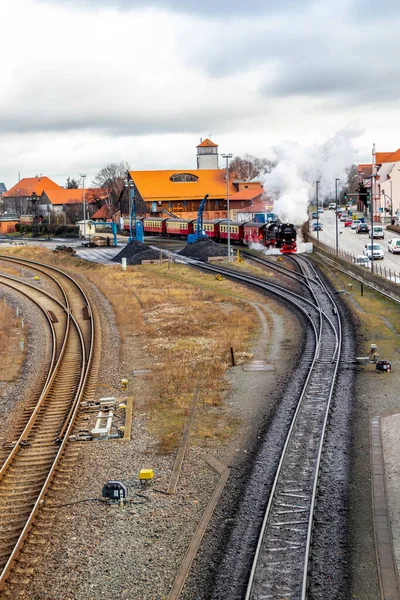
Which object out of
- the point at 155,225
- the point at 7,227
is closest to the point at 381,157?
the point at 155,225

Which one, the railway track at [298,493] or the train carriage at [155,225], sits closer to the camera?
the railway track at [298,493]

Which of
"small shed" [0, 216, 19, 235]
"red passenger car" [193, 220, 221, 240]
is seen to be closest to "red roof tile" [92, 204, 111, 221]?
"small shed" [0, 216, 19, 235]

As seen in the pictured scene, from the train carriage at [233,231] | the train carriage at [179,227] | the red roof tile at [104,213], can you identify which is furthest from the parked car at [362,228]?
the red roof tile at [104,213]

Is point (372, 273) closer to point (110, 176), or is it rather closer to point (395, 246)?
point (395, 246)

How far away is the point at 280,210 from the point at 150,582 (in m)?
58.5

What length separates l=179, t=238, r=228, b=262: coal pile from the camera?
67.1 meters

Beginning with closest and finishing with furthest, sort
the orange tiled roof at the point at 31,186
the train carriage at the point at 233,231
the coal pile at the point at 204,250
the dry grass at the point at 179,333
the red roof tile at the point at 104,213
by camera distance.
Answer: the dry grass at the point at 179,333 → the coal pile at the point at 204,250 → the train carriage at the point at 233,231 → the red roof tile at the point at 104,213 → the orange tiled roof at the point at 31,186

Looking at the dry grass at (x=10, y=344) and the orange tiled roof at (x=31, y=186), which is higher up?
the orange tiled roof at (x=31, y=186)

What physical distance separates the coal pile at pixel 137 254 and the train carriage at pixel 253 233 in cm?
994

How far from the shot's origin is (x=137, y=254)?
6688 cm

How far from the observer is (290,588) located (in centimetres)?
1162

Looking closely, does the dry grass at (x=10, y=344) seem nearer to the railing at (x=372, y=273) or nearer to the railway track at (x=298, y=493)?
the railway track at (x=298, y=493)

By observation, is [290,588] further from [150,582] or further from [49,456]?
[49,456]

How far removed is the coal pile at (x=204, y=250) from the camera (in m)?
67.1
